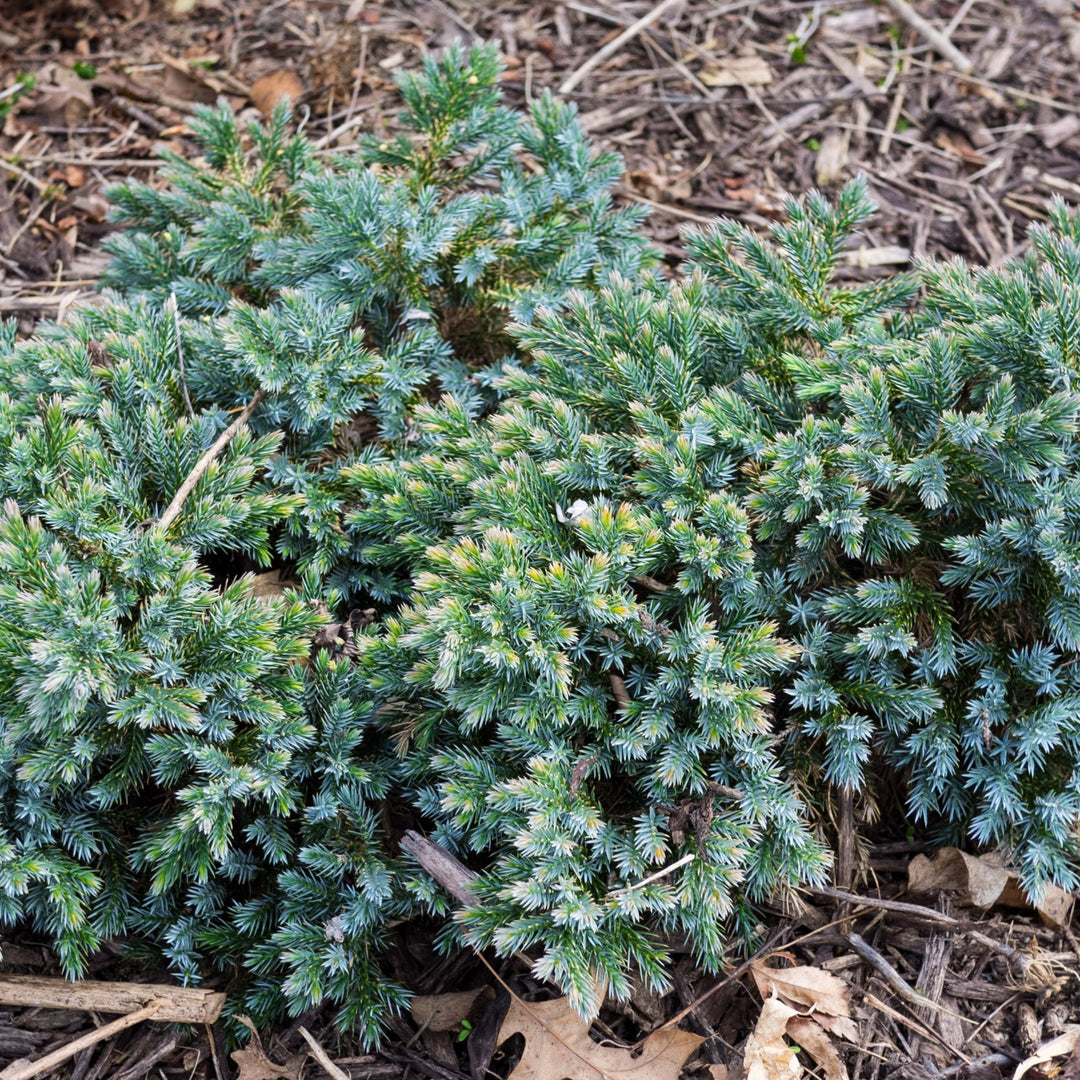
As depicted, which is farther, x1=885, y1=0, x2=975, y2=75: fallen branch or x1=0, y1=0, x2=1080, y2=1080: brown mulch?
x1=885, y1=0, x2=975, y2=75: fallen branch

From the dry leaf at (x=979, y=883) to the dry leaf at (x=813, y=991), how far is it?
334 mm

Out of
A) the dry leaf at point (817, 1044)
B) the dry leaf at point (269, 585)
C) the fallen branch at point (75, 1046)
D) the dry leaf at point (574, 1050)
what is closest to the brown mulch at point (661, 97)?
the dry leaf at point (269, 585)

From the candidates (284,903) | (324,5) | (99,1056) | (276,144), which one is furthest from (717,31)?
(99,1056)

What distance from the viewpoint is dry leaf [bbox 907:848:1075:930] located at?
7.46 feet

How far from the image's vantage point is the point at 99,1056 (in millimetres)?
2180

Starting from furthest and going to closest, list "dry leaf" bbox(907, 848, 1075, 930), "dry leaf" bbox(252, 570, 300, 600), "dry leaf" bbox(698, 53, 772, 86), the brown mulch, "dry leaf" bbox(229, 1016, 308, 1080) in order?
1. "dry leaf" bbox(698, 53, 772, 86)
2. the brown mulch
3. "dry leaf" bbox(252, 570, 300, 600)
4. "dry leaf" bbox(907, 848, 1075, 930)
5. "dry leaf" bbox(229, 1016, 308, 1080)

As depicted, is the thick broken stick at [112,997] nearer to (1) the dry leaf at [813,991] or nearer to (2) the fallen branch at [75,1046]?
(2) the fallen branch at [75,1046]

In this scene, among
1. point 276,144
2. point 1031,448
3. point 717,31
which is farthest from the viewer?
point 717,31

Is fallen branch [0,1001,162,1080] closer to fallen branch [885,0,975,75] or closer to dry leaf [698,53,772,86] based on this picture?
dry leaf [698,53,772,86]

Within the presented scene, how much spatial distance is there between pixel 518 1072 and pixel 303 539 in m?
1.32

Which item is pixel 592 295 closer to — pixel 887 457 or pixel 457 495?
pixel 457 495

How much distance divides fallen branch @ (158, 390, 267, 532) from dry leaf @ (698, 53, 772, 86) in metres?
2.72

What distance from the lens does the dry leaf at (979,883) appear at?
2273mm

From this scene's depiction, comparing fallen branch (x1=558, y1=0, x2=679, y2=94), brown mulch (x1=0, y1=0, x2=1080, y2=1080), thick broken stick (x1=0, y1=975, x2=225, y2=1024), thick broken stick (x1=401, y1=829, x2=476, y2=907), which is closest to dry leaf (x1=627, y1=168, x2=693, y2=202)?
brown mulch (x1=0, y1=0, x2=1080, y2=1080)
